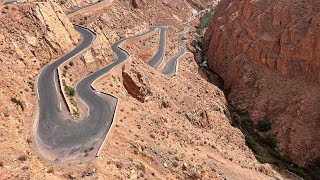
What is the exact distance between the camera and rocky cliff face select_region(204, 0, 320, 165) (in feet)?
183

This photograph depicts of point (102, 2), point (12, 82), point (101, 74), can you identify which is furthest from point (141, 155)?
point (102, 2)

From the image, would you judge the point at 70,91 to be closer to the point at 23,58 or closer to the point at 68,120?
the point at 68,120

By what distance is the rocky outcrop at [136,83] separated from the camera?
137 ft

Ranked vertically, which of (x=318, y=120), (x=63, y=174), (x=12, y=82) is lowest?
(x=318, y=120)

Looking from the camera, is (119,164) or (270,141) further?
(270,141)

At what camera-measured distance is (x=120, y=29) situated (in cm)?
7125

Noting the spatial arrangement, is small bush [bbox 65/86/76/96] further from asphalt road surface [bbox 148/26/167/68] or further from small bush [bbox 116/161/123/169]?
asphalt road surface [bbox 148/26/167/68]

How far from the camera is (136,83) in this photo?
140ft

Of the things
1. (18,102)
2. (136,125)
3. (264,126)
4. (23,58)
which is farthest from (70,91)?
(264,126)

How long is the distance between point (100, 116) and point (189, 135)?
9.91 m

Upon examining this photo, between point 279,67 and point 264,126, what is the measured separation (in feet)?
42.3

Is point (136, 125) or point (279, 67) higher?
point (136, 125)

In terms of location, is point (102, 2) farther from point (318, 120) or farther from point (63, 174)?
A: point (63, 174)

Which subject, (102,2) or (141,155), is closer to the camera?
(141,155)
